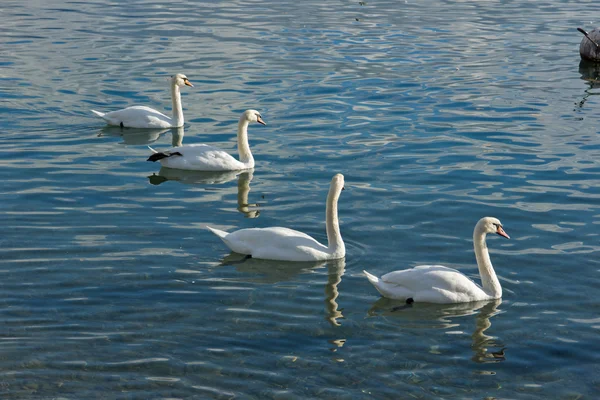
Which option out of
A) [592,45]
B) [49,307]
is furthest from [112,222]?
[592,45]

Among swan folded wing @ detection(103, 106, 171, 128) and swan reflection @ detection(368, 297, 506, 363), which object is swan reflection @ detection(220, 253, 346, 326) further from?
swan folded wing @ detection(103, 106, 171, 128)

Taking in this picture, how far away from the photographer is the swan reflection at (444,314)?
33.6 feet

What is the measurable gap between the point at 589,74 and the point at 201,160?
1380cm

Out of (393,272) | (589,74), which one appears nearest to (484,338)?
(393,272)

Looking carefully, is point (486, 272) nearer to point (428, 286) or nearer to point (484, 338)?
point (428, 286)

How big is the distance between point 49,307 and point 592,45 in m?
20.9

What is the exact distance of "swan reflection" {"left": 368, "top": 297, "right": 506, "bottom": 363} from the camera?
33.6 feet

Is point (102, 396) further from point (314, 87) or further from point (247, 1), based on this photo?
point (247, 1)

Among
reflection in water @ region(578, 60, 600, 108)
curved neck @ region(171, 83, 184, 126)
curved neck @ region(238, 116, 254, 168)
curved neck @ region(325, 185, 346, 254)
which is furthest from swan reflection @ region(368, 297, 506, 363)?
reflection in water @ region(578, 60, 600, 108)

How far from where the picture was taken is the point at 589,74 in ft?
86.4

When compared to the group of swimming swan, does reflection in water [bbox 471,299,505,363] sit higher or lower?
lower

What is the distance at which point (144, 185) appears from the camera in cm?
1569

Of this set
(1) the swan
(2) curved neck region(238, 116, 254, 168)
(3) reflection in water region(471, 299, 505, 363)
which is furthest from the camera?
(2) curved neck region(238, 116, 254, 168)

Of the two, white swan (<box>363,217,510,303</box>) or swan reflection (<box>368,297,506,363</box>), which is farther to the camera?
white swan (<box>363,217,510,303</box>)
